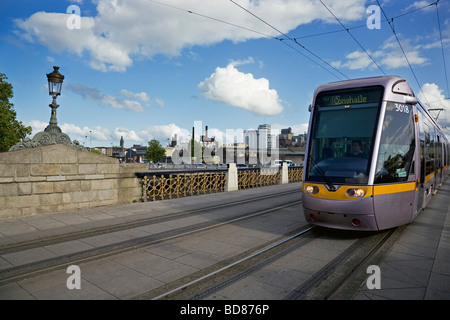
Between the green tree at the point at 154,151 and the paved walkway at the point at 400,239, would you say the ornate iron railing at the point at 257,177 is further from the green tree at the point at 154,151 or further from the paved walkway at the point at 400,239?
the green tree at the point at 154,151

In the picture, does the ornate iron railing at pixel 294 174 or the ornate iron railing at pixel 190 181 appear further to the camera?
the ornate iron railing at pixel 294 174

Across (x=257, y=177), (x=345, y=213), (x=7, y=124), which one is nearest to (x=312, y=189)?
(x=345, y=213)

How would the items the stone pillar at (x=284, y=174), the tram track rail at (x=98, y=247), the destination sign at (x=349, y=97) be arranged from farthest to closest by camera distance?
the stone pillar at (x=284, y=174) → the destination sign at (x=349, y=97) → the tram track rail at (x=98, y=247)

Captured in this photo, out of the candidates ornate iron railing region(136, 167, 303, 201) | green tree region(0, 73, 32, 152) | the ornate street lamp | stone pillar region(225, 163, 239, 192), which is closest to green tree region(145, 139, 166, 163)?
green tree region(0, 73, 32, 152)

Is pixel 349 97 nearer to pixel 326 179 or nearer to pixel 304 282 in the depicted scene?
pixel 326 179

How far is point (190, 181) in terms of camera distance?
13.5 metres

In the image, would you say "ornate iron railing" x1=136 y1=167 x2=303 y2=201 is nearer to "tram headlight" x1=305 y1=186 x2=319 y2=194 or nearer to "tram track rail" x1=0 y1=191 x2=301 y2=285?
"tram track rail" x1=0 y1=191 x2=301 y2=285

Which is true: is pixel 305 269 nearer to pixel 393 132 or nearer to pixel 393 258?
pixel 393 258

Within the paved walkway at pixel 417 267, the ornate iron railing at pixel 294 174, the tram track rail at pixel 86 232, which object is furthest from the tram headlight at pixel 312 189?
the ornate iron railing at pixel 294 174

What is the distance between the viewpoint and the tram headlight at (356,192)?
17.4 feet

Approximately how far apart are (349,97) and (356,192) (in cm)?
201

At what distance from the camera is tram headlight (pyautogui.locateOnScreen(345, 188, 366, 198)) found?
17.4 feet

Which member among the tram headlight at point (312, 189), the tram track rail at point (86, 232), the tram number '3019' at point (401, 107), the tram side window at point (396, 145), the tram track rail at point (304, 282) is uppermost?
the tram number '3019' at point (401, 107)

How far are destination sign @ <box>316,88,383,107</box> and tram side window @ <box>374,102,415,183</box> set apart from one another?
317mm
